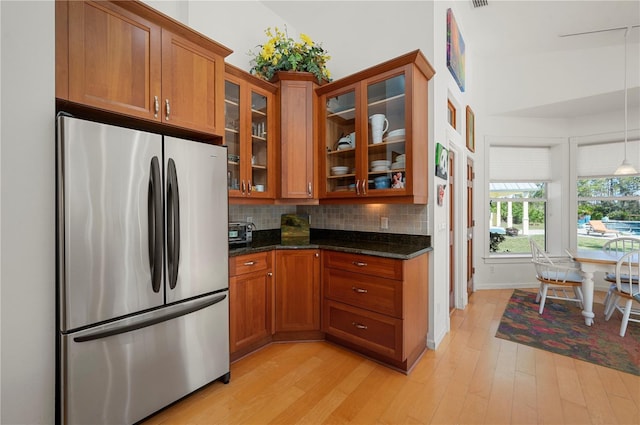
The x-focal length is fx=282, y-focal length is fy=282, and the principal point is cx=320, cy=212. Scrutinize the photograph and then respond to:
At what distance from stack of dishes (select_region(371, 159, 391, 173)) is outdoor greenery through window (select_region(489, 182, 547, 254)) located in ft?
Result: 10.2

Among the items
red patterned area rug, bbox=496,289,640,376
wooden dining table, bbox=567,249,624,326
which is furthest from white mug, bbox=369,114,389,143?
wooden dining table, bbox=567,249,624,326

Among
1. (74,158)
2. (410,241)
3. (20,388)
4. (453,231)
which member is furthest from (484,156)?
(20,388)

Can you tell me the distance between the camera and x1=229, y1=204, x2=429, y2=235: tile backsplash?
8.78 feet

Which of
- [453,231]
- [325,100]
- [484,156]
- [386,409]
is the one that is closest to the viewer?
[386,409]

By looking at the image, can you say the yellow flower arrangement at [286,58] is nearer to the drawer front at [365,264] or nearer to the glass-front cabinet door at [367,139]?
the glass-front cabinet door at [367,139]

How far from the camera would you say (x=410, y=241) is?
8.78 ft

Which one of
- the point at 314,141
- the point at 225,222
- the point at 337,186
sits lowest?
the point at 225,222

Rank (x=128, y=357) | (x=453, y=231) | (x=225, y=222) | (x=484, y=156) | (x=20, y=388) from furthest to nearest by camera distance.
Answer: (x=484, y=156)
(x=453, y=231)
(x=225, y=222)
(x=128, y=357)
(x=20, y=388)

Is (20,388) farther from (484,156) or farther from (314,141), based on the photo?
(484,156)

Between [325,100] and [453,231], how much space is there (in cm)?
225

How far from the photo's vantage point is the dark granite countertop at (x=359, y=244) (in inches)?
90.6

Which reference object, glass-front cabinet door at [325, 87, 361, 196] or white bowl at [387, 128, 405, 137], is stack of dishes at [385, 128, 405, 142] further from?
glass-front cabinet door at [325, 87, 361, 196]

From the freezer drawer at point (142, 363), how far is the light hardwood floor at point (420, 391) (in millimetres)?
197

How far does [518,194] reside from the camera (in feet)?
15.5
